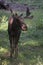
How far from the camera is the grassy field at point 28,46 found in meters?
5.99

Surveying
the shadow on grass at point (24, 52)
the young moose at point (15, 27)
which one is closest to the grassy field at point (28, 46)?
the shadow on grass at point (24, 52)

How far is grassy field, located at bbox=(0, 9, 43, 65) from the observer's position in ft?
19.7

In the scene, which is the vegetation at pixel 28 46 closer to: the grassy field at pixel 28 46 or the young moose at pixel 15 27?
the grassy field at pixel 28 46

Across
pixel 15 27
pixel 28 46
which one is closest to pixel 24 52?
pixel 28 46

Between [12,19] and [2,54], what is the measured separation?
1218 millimetres

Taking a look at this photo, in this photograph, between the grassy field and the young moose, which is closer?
the young moose

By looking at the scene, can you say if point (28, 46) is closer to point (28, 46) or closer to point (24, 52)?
point (28, 46)

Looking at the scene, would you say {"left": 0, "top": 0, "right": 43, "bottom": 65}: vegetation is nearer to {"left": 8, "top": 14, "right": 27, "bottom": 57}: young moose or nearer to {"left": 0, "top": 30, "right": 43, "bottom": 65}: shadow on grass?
{"left": 0, "top": 30, "right": 43, "bottom": 65}: shadow on grass

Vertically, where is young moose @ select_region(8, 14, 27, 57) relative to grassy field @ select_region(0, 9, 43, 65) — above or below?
above

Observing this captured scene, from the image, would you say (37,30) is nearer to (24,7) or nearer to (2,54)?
(2,54)

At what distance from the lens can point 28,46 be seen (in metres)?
7.10

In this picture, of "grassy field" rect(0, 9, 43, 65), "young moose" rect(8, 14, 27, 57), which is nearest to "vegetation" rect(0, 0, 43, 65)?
"grassy field" rect(0, 9, 43, 65)

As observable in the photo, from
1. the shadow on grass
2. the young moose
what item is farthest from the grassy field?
the young moose

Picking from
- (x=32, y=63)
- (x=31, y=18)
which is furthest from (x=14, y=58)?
(x=31, y=18)
